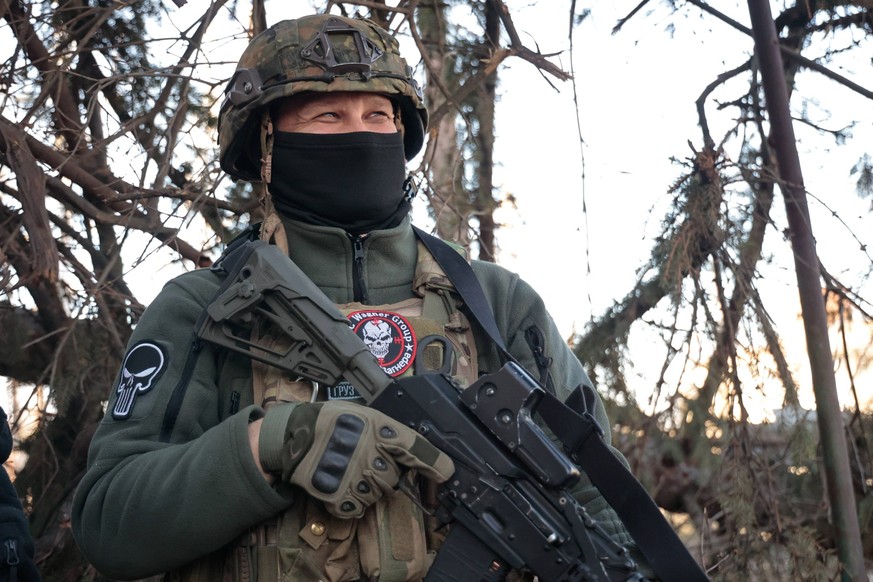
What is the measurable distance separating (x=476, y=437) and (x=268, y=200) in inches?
33.4

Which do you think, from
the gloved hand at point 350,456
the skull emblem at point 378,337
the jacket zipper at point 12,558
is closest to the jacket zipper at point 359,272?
the skull emblem at point 378,337

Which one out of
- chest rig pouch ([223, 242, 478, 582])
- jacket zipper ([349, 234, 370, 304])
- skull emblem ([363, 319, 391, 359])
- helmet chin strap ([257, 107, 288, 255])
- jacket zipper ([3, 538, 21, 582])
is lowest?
jacket zipper ([3, 538, 21, 582])

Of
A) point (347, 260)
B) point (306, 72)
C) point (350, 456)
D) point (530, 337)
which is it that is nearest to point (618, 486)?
point (530, 337)

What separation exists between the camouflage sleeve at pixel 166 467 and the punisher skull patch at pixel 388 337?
12.2 inches

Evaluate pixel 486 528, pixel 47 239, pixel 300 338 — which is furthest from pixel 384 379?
pixel 47 239

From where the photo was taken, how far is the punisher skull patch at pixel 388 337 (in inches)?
97.3

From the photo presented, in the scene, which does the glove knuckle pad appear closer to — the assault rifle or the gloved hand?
the gloved hand

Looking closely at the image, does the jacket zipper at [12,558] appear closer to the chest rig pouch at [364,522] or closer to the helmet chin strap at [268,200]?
the chest rig pouch at [364,522]

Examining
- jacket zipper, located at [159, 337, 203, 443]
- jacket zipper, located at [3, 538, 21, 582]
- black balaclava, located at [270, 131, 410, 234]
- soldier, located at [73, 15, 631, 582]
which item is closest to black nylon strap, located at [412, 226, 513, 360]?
soldier, located at [73, 15, 631, 582]

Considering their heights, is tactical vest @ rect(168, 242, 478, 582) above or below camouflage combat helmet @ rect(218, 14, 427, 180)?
below

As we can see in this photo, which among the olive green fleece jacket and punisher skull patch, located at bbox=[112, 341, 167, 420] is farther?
punisher skull patch, located at bbox=[112, 341, 167, 420]

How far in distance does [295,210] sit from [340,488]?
0.77 metres

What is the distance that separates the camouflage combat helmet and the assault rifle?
0.48 metres

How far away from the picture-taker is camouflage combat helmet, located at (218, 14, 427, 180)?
262cm
